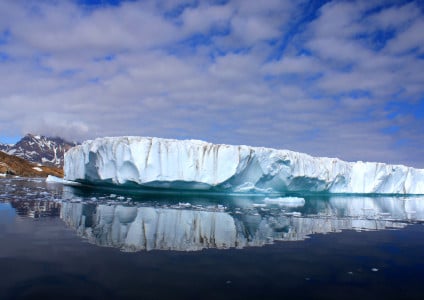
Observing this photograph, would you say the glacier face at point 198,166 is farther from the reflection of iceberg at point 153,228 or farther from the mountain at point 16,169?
the mountain at point 16,169

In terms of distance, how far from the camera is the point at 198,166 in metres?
19.4

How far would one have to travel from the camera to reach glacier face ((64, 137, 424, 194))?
18.9m

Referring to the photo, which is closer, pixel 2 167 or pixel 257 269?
pixel 257 269

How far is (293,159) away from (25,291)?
62.8 ft

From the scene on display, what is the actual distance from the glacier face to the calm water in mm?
8828

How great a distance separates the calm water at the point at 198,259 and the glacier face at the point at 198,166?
8828mm

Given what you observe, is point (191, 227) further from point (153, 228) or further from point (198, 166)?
A: point (198, 166)

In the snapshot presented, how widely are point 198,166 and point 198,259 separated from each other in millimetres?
13466

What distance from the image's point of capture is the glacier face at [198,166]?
18938mm

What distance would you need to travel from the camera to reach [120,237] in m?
7.37

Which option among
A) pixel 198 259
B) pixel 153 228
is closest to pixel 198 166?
pixel 153 228

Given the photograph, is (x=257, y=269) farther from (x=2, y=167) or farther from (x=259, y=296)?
(x=2, y=167)

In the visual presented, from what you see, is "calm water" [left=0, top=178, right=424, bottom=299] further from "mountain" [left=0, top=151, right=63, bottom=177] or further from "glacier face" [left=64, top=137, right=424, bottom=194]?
"mountain" [left=0, top=151, right=63, bottom=177]

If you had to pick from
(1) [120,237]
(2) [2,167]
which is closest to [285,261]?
(1) [120,237]
